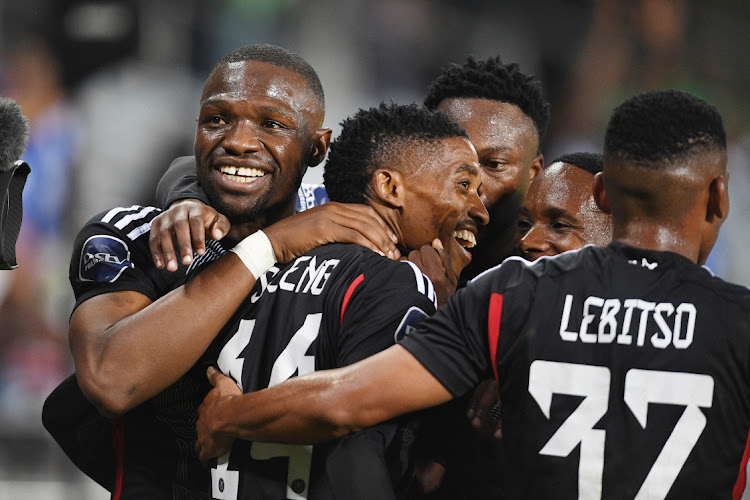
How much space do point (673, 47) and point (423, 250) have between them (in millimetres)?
6178

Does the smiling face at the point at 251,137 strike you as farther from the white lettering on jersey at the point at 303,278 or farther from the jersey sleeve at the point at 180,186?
the white lettering on jersey at the point at 303,278

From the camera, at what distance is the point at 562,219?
3.04 m

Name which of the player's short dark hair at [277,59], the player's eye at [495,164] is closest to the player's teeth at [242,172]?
the player's short dark hair at [277,59]

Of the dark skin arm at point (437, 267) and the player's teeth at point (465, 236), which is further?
the player's teeth at point (465, 236)

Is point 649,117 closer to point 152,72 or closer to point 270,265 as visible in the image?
point 270,265

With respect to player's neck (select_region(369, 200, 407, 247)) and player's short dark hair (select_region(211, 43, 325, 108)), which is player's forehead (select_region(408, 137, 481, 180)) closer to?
player's neck (select_region(369, 200, 407, 247))

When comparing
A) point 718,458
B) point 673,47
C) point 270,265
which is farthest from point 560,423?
point 673,47

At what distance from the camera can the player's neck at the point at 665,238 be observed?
2.01 metres

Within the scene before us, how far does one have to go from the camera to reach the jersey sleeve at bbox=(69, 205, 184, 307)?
A: 2.54 meters

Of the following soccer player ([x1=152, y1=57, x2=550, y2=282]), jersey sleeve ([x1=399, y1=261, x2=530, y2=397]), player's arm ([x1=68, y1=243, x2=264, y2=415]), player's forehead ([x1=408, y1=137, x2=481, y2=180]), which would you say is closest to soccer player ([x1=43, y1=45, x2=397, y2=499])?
player's arm ([x1=68, y1=243, x2=264, y2=415])

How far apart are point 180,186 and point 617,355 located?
1.73 m

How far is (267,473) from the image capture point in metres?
2.28

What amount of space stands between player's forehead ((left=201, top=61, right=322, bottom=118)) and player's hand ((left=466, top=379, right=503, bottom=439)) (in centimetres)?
111

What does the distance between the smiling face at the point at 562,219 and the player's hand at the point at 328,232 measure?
2.42ft
